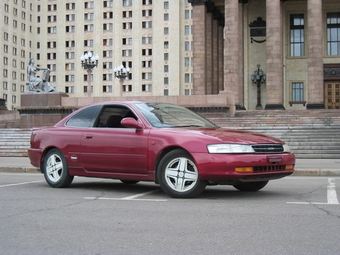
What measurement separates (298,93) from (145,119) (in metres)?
37.4

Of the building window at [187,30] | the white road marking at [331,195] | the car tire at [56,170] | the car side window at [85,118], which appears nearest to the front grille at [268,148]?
the white road marking at [331,195]

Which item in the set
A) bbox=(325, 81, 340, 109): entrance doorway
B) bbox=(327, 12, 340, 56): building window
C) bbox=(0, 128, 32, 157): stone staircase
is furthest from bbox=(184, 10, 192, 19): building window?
bbox=(0, 128, 32, 157): stone staircase

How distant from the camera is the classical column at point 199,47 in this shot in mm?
43531

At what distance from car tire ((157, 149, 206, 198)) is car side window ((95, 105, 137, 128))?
1291 mm

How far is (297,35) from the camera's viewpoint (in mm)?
44844

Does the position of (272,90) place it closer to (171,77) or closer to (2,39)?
(171,77)

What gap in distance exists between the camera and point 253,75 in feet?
146

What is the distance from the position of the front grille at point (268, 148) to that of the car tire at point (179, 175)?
35.3 inches

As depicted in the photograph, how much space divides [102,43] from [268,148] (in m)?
103

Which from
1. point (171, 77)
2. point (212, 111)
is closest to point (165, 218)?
point (212, 111)

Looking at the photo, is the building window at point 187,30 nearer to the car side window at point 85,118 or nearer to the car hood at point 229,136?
the car side window at point 85,118

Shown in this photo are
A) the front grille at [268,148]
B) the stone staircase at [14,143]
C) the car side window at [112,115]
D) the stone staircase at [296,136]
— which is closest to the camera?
the front grille at [268,148]

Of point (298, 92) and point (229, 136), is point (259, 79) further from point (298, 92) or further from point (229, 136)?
point (229, 136)

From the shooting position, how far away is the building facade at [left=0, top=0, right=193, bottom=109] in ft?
339
